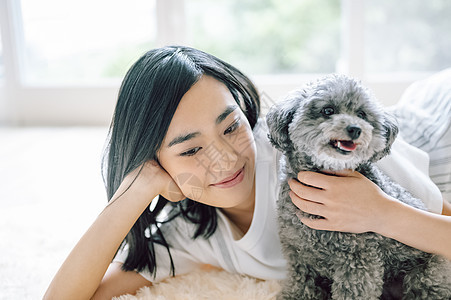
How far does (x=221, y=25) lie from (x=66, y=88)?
139 centimetres

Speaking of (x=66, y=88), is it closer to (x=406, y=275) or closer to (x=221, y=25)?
(x=221, y=25)

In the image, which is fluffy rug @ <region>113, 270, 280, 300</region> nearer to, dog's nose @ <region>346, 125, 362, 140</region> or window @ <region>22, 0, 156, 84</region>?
dog's nose @ <region>346, 125, 362, 140</region>

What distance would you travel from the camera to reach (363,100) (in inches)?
37.1

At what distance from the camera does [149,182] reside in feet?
4.07

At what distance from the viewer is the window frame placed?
308cm

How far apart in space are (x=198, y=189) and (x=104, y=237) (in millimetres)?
298

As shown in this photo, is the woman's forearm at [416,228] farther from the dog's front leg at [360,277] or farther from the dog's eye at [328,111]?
the dog's eye at [328,111]

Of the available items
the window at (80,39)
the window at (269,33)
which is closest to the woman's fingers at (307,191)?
the window at (269,33)

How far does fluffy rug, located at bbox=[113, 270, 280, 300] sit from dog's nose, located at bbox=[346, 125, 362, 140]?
55cm

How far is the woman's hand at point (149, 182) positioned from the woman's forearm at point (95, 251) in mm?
13

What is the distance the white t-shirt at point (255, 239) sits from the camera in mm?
1318

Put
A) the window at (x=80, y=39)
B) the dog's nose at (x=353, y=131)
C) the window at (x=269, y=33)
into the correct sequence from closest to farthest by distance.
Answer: the dog's nose at (x=353, y=131) → the window at (x=269, y=33) → the window at (x=80, y=39)

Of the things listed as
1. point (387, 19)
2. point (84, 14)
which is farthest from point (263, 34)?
point (84, 14)

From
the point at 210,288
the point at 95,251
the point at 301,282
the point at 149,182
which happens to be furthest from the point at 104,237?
the point at 301,282
